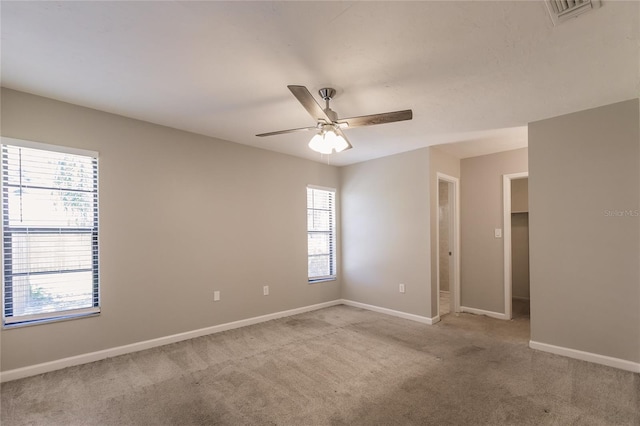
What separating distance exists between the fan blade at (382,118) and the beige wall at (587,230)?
1921 millimetres

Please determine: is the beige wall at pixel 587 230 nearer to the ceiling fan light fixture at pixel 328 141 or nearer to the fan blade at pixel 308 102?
the ceiling fan light fixture at pixel 328 141

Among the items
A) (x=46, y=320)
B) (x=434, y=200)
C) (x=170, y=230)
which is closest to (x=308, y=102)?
(x=170, y=230)

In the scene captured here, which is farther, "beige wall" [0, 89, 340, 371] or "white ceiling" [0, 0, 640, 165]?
"beige wall" [0, 89, 340, 371]

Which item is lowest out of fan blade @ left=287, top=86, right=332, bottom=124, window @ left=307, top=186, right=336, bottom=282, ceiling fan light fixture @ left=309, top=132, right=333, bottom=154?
window @ left=307, top=186, right=336, bottom=282

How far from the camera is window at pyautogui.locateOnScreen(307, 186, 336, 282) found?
5172 millimetres

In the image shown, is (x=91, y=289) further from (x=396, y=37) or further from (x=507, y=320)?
(x=507, y=320)

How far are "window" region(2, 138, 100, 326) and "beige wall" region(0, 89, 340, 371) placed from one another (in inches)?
4.1

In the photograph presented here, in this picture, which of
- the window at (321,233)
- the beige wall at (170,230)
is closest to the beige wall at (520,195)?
the window at (321,233)

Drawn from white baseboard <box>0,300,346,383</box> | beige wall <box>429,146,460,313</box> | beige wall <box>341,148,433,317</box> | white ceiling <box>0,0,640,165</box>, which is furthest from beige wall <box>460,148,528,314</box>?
white baseboard <box>0,300,346,383</box>

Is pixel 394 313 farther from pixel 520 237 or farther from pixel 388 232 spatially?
pixel 520 237

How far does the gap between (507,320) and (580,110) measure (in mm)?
2870

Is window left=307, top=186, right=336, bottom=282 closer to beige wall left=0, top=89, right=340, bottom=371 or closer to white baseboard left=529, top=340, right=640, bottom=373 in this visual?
beige wall left=0, top=89, right=340, bottom=371

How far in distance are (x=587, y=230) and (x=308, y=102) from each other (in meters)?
2.95

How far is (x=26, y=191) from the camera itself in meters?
2.77
